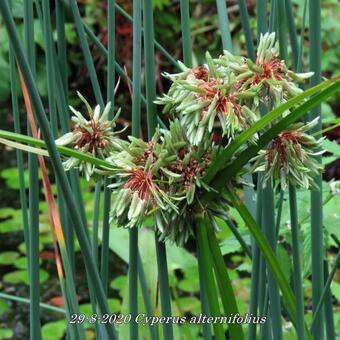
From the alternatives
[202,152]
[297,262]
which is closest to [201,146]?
[202,152]

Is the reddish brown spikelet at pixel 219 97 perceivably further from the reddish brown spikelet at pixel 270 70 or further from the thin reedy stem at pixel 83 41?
the thin reedy stem at pixel 83 41

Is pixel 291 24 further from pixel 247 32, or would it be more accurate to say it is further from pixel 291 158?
pixel 291 158

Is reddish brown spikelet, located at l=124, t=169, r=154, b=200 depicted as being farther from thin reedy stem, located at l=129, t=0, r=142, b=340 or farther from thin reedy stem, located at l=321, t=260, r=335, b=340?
thin reedy stem, located at l=321, t=260, r=335, b=340

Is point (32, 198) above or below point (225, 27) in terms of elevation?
below

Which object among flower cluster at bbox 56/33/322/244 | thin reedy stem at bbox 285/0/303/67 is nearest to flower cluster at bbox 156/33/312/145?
flower cluster at bbox 56/33/322/244

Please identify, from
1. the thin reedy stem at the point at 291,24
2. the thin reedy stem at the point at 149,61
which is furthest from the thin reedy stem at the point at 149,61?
the thin reedy stem at the point at 291,24

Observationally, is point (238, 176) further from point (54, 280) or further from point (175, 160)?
point (54, 280)
